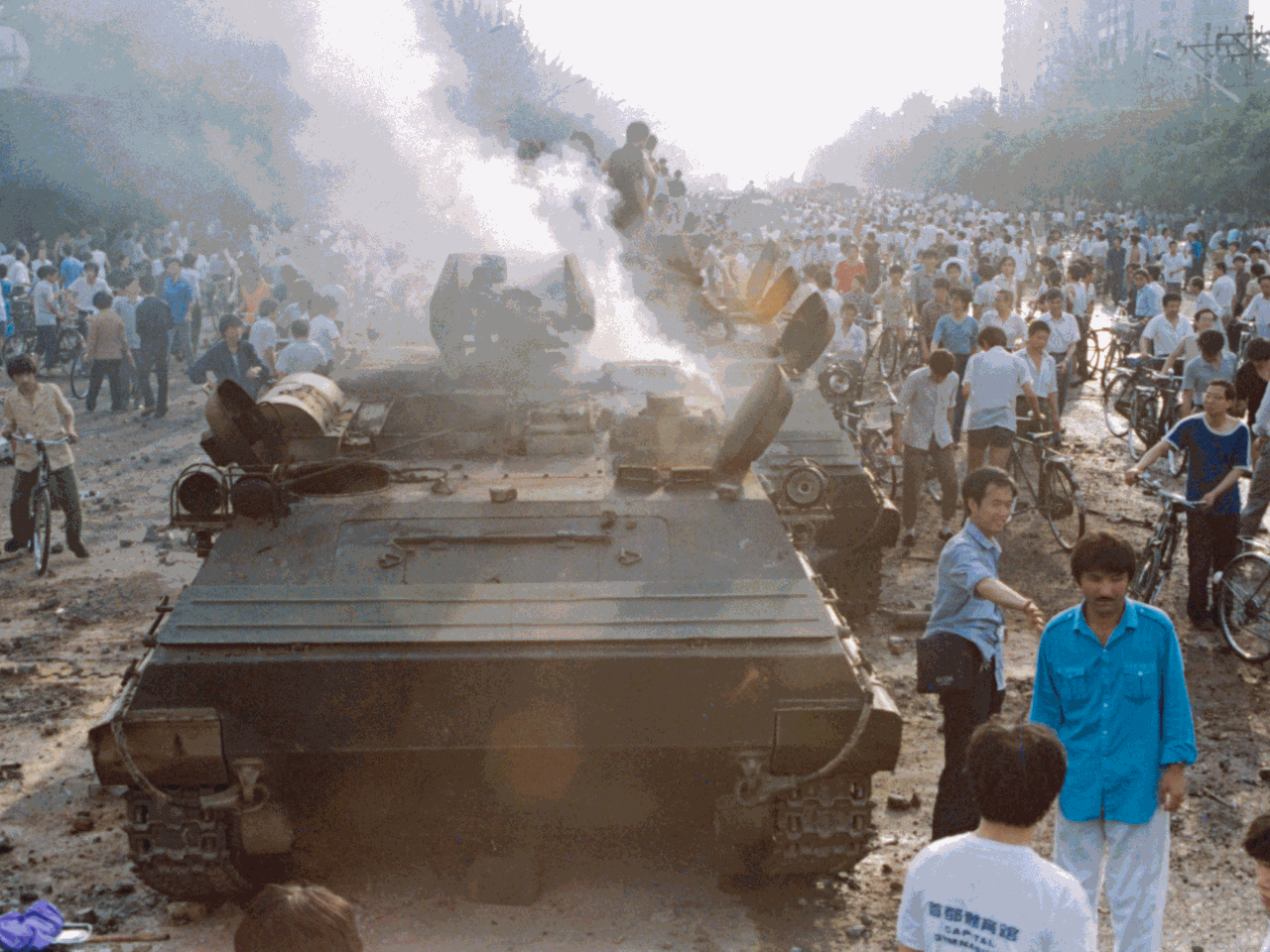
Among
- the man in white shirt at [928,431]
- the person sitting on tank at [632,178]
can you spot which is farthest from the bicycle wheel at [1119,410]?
the person sitting on tank at [632,178]

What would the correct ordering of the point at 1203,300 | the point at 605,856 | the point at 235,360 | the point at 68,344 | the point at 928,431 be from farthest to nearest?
the point at 68,344
the point at 1203,300
the point at 235,360
the point at 928,431
the point at 605,856

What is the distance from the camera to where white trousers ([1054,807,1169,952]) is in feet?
16.2

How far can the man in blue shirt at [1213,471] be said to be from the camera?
9094mm

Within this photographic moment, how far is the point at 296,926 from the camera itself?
9.22 feet

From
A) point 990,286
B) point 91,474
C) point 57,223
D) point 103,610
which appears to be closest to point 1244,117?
point 990,286

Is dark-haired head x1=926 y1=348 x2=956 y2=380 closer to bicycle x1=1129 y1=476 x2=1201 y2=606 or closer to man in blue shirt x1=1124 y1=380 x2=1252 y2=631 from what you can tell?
bicycle x1=1129 y1=476 x2=1201 y2=606

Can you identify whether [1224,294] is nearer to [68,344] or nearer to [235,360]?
[235,360]

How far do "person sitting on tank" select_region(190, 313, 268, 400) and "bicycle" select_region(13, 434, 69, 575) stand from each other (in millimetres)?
2908

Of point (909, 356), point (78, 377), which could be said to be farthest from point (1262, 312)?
point (78, 377)

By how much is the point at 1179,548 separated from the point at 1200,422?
2.91 m

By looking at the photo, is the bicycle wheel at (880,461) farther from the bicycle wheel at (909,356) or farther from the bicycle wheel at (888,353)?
the bicycle wheel at (888,353)

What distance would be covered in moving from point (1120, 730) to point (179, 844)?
3697 millimetres

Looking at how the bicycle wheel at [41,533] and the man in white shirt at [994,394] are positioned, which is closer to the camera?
the bicycle wheel at [41,533]

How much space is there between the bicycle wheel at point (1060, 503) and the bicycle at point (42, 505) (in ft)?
26.8
